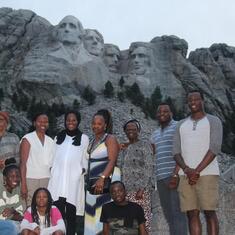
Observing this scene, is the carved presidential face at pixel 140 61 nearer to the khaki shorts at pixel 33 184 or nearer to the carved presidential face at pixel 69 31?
the carved presidential face at pixel 69 31

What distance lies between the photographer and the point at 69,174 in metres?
5.98

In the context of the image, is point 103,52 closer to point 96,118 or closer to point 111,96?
point 111,96

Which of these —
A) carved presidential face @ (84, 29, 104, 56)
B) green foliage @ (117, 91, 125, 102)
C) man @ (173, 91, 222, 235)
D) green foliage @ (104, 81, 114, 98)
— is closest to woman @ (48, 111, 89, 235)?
man @ (173, 91, 222, 235)

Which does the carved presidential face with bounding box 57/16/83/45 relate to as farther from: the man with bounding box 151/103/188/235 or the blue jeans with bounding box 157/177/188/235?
the blue jeans with bounding box 157/177/188/235

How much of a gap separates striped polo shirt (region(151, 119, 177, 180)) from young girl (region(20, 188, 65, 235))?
1.36 metres

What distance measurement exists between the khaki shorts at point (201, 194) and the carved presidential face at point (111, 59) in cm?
3364

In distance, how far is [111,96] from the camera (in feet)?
119

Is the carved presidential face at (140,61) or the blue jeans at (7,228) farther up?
the carved presidential face at (140,61)

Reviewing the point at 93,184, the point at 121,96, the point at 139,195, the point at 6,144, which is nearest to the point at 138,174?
the point at 139,195

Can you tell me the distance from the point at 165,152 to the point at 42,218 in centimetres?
165

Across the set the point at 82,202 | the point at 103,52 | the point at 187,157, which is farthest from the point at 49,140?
the point at 103,52

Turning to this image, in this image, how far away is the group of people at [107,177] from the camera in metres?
5.64

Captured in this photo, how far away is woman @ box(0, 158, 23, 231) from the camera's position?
19.4 feet

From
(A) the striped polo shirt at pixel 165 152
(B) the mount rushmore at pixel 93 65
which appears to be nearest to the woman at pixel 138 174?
(A) the striped polo shirt at pixel 165 152
